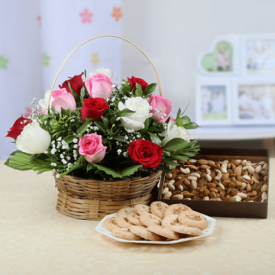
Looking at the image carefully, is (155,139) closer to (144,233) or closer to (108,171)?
(108,171)

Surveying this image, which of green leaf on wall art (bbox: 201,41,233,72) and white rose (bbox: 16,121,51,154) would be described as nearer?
white rose (bbox: 16,121,51,154)

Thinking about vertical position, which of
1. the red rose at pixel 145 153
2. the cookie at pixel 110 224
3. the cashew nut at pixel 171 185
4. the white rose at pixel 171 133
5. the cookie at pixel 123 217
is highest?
the white rose at pixel 171 133

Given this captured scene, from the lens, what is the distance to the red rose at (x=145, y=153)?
90 cm

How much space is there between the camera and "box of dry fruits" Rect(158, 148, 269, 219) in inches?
38.7

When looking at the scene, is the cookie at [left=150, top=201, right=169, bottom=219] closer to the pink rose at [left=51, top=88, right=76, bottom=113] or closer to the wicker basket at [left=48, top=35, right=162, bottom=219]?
the wicker basket at [left=48, top=35, right=162, bottom=219]

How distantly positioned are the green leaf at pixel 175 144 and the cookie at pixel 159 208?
15 cm

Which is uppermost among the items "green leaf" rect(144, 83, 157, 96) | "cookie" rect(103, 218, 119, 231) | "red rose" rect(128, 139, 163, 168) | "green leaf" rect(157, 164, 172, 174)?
"green leaf" rect(144, 83, 157, 96)

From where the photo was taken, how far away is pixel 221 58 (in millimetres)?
2469

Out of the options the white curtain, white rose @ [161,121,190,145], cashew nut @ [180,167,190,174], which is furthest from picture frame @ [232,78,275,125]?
white rose @ [161,121,190,145]

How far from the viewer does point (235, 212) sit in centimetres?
99

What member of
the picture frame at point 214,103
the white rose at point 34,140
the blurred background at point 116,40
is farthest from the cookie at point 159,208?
the picture frame at point 214,103

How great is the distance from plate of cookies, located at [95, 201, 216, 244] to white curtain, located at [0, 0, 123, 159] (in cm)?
164

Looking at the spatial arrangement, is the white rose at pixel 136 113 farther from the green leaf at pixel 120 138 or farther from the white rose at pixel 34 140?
the white rose at pixel 34 140

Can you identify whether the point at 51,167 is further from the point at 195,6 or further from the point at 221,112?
the point at 195,6
